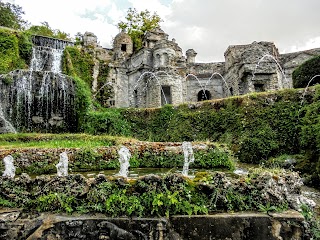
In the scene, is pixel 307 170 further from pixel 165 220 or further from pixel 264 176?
pixel 165 220

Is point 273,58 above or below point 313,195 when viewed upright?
above

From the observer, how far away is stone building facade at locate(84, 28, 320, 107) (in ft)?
75.9

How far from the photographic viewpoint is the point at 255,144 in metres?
12.0

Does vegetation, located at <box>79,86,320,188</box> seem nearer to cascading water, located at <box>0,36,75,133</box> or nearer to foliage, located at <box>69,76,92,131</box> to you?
foliage, located at <box>69,76,92,131</box>

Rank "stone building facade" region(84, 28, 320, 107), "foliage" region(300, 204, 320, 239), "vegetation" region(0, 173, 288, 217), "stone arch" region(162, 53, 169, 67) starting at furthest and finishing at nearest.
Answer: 1. "stone arch" region(162, 53, 169, 67)
2. "stone building facade" region(84, 28, 320, 107)
3. "foliage" region(300, 204, 320, 239)
4. "vegetation" region(0, 173, 288, 217)

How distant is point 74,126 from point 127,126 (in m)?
3.03

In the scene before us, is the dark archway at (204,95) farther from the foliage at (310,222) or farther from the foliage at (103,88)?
the foliage at (310,222)

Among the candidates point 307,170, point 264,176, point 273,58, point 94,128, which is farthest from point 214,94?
point 264,176

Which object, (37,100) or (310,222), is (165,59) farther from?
(310,222)

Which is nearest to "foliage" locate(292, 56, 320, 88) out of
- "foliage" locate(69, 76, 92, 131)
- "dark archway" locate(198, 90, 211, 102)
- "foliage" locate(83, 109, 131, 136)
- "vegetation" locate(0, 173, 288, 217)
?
"foliage" locate(83, 109, 131, 136)

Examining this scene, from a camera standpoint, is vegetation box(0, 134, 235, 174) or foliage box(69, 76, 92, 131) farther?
foliage box(69, 76, 92, 131)

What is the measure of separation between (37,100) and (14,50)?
736 centimetres

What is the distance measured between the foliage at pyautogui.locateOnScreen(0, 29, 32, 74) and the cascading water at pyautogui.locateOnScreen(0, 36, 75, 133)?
3608mm

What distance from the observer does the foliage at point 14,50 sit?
19.3 meters
